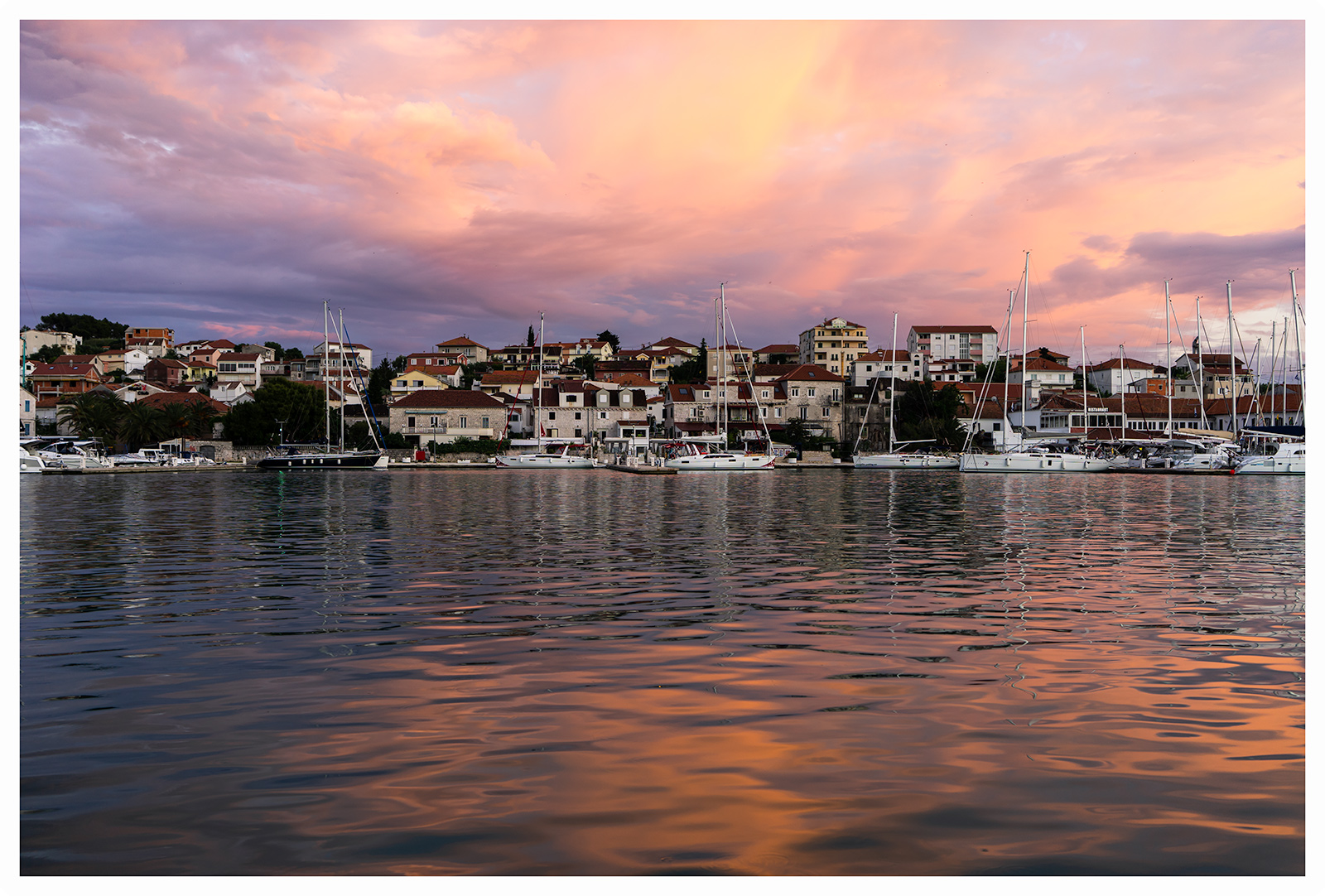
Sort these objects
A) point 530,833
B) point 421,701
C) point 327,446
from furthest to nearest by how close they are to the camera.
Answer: point 327,446 < point 421,701 < point 530,833

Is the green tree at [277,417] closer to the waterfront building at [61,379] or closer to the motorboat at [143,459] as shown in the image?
the motorboat at [143,459]

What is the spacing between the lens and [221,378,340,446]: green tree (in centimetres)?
10069

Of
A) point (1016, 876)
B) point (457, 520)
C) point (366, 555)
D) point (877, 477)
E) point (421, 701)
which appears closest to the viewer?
point (1016, 876)

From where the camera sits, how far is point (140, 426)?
9775cm

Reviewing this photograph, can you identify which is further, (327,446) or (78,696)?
(327,446)

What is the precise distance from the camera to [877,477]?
66.7 meters

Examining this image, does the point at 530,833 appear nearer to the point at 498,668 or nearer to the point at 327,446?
the point at 498,668

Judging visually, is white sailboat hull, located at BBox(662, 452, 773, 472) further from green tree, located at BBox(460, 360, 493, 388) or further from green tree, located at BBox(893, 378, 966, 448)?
green tree, located at BBox(460, 360, 493, 388)

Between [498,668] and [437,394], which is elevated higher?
[437,394]

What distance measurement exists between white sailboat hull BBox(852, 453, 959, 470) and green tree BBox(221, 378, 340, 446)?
59.1m

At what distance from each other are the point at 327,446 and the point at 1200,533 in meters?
78.9

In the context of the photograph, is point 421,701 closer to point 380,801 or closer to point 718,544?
point 380,801

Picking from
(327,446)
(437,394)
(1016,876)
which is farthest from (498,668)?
(437,394)

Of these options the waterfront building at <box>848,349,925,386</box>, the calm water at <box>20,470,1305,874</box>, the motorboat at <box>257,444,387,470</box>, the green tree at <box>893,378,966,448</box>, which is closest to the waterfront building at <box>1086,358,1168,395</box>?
the waterfront building at <box>848,349,925,386</box>
